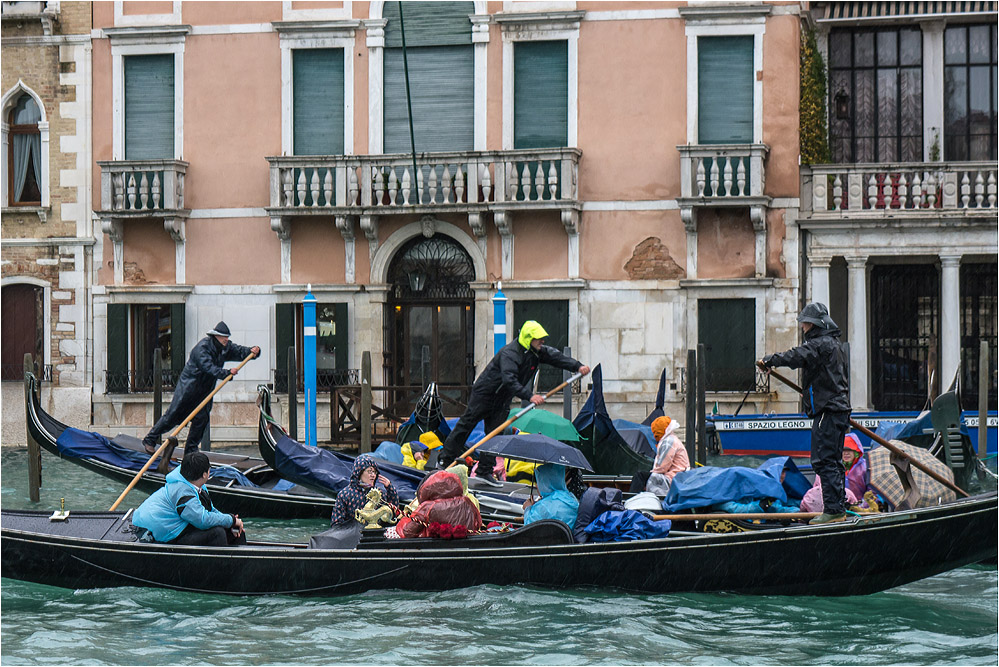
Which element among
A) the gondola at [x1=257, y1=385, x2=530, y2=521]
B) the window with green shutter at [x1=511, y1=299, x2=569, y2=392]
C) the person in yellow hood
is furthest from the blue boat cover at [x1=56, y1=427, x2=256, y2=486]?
the window with green shutter at [x1=511, y1=299, x2=569, y2=392]

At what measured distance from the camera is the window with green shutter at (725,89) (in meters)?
15.2

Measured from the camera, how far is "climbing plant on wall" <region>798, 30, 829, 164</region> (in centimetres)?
1543

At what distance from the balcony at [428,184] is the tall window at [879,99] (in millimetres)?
3671

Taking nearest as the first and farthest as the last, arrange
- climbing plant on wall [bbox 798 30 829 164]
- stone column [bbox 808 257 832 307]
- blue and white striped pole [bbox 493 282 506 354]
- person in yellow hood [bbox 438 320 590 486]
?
person in yellow hood [bbox 438 320 590 486] → blue and white striped pole [bbox 493 282 506 354] → stone column [bbox 808 257 832 307] → climbing plant on wall [bbox 798 30 829 164]

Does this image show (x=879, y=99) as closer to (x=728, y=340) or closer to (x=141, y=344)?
(x=728, y=340)

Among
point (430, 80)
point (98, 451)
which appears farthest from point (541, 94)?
point (98, 451)

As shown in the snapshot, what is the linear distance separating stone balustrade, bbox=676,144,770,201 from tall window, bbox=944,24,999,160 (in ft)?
9.72

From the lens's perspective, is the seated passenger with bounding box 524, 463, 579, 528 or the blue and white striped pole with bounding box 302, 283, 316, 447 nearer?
the seated passenger with bounding box 524, 463, 579, 528

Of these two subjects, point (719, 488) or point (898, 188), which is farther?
point (898, 188)

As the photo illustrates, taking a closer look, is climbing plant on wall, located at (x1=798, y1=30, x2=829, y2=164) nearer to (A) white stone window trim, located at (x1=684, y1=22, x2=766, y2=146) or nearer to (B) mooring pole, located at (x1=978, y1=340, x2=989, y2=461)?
(A) white stone window trim, located at (x1=684, y1=22, x2=766, y2=146)

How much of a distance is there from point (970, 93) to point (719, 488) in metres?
10.5

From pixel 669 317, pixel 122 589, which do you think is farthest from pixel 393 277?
pixel 122 589

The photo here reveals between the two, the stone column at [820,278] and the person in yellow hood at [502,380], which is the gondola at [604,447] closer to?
the person in yellow hood at [502,380]

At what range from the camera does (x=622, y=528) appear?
743 centimetres
